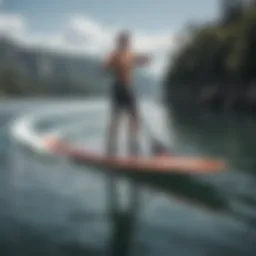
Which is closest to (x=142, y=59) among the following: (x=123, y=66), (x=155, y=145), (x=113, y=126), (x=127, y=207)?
(x=123, y=66)

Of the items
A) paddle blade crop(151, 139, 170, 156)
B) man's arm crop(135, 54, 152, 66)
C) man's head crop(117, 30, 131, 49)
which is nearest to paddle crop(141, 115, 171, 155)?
paddle blade crop(151, 139, 170, 156)

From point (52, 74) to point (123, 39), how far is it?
0.34 m

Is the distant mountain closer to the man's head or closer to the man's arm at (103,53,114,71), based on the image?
the man's arm at (103,53,114,71)

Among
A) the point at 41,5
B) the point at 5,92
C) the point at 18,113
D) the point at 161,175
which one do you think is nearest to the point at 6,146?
the point at 18,113

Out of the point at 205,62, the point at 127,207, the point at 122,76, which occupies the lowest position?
the point at 127,207

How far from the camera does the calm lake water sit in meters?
1.74

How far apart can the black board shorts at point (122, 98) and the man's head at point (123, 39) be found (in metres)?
0.15

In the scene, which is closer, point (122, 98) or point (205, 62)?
point (122, 98)

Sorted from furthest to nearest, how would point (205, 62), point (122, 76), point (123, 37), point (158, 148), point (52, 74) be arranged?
point (205, 62), point (158, 148), point (52, 74), point (122, 76), point (123, 37)

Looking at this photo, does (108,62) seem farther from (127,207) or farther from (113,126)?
(127,207)

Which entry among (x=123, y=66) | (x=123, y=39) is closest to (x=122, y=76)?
(x=123, y=66)

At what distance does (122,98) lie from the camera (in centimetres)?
198

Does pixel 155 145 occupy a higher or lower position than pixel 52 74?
lower

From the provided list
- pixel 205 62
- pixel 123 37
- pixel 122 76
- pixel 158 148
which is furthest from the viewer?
pixel 205 62
